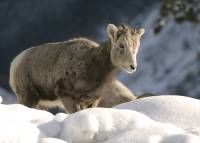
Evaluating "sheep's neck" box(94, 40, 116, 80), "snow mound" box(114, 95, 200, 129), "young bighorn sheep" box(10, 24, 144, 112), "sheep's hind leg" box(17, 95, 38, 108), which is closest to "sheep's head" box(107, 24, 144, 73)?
"young bighorn sheep" box(10, 24, 144, 112)

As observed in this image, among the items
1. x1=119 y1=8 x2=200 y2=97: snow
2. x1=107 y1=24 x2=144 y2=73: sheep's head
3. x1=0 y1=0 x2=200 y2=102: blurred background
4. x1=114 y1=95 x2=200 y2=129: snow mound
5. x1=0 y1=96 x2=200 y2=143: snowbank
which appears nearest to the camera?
x1=0 y1=96 x2=200 y2=143: snowbank

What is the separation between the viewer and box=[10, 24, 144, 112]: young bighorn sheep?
13.8m

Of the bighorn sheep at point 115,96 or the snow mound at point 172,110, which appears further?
the bighorn sheep at point 115,96

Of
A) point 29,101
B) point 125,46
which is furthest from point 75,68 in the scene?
point 29,101

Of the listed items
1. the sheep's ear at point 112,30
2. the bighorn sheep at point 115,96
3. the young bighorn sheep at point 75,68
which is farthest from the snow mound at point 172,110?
the bighorn sheep at point 115,96

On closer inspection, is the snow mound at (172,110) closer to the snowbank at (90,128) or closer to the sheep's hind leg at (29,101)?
the snowbank at (90,128)

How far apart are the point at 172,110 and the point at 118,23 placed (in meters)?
29.2

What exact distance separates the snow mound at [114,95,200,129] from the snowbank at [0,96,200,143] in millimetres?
114

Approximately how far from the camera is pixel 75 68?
46.5 ft

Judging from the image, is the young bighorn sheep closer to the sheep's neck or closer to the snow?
the sheep's neck

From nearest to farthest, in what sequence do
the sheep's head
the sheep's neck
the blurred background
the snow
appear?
the sheep's head, the sheep's neck, the snow, the blurred background

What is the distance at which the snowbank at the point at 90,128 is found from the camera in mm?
7457

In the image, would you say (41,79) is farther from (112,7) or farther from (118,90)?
(112,7)

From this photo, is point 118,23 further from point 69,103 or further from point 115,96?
point 69,103
